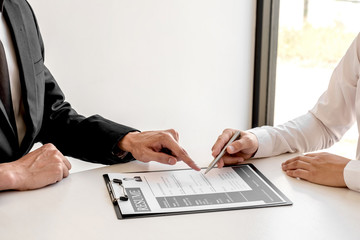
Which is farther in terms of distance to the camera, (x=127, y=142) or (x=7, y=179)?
(x=127, y=142)

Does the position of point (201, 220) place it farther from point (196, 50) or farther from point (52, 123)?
point (196, 50)

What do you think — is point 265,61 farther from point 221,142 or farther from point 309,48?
point 221,142

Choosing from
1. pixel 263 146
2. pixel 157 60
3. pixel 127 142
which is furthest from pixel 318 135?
pixel 157 60

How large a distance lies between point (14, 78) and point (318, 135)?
99 centimetres

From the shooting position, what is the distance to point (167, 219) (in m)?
1.01

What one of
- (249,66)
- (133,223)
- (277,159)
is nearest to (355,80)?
(277,159)

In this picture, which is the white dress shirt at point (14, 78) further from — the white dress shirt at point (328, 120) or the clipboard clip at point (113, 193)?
the white dress shirt at point (328, 120)

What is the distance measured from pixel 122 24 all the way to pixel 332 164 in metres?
1.42

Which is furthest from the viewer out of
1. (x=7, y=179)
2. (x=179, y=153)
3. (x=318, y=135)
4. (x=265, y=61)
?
(x=265, y=61)

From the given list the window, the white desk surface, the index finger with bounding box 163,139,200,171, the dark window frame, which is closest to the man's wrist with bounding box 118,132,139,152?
the index finger with bounding box 163,139,200,171

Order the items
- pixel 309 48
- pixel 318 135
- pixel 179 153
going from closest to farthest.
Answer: pixel 179 153 < pixel 318 135 < pixel 309 48

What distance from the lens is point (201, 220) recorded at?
1004 millimetres

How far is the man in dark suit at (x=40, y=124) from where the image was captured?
4.42ft

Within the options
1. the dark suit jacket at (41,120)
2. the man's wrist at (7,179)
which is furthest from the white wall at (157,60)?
the man's wrist at (7,179)
